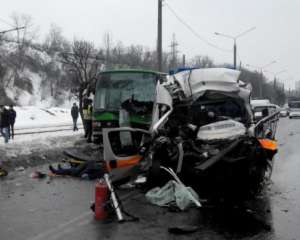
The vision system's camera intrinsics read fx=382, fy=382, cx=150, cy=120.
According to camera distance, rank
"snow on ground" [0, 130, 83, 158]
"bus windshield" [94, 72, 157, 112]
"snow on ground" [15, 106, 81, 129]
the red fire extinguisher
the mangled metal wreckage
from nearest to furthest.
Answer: the red fire extinguisher
the mangled metal wreckage
"snow on ground" [0, 130, 83, 158]
"bus windshield" [94, 72, 157, 112]
"snow on ground" [15, 106, 81, 129]

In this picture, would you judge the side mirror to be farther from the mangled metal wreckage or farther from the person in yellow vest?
the person in yellow vest

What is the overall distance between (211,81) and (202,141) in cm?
127

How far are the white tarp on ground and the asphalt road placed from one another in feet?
6.87

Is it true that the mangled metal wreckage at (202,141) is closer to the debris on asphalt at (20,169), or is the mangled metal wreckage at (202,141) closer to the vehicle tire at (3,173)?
the vehicle tire at (3,173)

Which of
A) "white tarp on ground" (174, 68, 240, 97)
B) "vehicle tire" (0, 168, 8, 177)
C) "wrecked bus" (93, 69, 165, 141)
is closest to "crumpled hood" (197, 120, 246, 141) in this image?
"white tarp on ground" (174, 68, 240, 97)

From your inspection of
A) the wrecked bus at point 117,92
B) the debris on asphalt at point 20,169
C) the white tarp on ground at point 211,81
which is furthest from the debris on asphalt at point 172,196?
the wrecked bus at point 117,92

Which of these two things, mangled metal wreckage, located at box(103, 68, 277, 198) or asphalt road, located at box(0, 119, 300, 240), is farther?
mangled metal wreckage, located at box(103, 68, 277, 198)

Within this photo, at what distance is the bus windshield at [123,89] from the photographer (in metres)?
11.6

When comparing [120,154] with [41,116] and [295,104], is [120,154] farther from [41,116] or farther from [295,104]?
[295,104]

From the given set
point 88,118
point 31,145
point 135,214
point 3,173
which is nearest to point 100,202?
point 135,214

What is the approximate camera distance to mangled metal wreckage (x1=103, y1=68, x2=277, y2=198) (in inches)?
233

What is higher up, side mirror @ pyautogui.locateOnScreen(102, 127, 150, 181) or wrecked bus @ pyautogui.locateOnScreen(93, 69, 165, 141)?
wrecked bus @ pyautogui.locateOnScreen(93, 69, 165, 141)

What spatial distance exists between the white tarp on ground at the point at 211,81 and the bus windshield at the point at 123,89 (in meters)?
4.09

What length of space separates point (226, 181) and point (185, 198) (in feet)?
2.33
